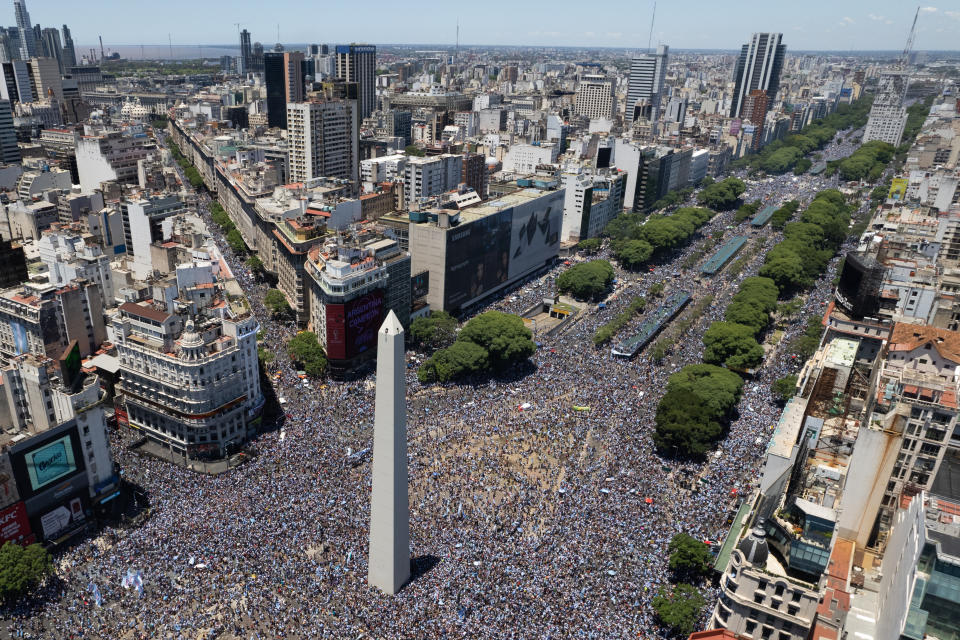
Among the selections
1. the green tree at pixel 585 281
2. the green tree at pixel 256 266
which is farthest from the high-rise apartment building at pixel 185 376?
the green tree at pixel 585 281

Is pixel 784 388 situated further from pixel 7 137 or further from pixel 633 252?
pixel 7 137

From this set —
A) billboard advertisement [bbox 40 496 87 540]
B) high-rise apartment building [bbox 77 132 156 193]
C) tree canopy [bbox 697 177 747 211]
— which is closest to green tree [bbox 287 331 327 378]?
billboard advertisement [bbox 40 496 87 540]

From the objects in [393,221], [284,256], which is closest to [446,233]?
[393,221]

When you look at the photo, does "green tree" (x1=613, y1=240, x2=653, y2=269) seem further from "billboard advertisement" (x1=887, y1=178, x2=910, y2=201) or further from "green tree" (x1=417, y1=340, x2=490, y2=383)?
"green tree" (x1=417, y1=340, x2=490, y2=383)

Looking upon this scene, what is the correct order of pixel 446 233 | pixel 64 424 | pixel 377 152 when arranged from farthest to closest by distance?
pixel 377 152
pixel 446 233
pixel 64 424

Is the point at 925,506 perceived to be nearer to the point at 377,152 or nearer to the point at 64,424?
the point at 64,424

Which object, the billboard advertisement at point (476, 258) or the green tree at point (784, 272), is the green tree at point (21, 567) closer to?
the billboard advertisement at point (476, 258)

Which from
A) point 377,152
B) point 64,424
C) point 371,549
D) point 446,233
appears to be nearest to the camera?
point 371,549
